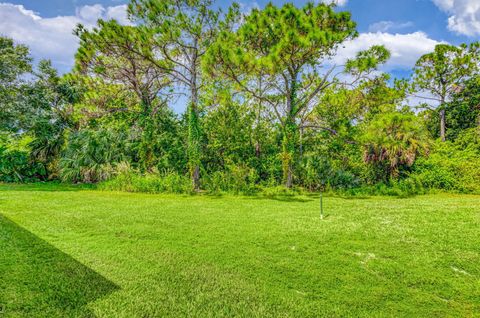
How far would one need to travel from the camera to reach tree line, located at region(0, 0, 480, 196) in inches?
348

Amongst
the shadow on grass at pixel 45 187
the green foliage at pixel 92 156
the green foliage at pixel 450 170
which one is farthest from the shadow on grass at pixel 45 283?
the green foliage at pixel 450 170

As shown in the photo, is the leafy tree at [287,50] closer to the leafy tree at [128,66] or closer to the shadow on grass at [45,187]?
the leafy tree at [128,66]

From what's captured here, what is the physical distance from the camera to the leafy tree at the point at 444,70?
17469 mm

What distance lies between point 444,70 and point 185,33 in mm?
17887

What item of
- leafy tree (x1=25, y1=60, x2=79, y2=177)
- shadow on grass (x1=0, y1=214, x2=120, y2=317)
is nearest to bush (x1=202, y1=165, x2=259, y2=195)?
shadow on grass (x1=0, y1=214, x2=120, y2=317)

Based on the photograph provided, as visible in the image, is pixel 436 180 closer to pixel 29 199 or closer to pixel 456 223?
pixel 456 223

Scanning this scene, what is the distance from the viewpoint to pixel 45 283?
257 centimetres

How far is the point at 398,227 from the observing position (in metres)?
4.46

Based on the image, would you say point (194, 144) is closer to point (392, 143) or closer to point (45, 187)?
point (45, 187)

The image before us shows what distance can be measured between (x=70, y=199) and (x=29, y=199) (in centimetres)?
97

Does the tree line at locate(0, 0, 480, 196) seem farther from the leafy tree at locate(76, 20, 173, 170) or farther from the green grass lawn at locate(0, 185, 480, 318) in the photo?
the green grass lawn at locate(0, 185, 480, 318)

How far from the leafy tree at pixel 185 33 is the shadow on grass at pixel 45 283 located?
6.46 meters

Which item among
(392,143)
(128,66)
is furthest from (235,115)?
(392,143)

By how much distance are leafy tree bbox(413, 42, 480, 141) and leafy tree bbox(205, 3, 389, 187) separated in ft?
41.8
